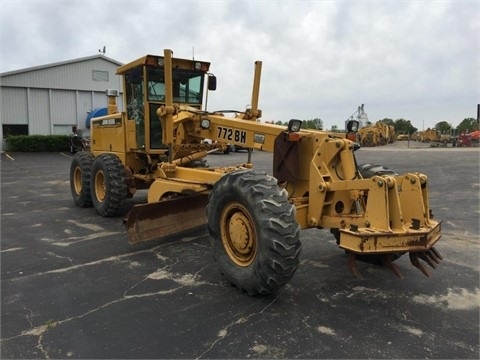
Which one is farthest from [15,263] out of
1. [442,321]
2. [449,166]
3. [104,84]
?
[104,84]

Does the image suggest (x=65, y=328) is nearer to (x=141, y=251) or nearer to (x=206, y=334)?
(x=206, y=334)

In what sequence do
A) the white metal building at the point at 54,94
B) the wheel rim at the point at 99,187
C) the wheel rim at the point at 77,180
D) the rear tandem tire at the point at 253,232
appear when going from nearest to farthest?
the rear tandem tire at the point at 253,232
the wheel rim at the point at 99,187
the wheel rim at the point at 77,180
the white metal building at the point at 54,94

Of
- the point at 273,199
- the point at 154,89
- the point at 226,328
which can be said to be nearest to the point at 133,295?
the point at 226,328

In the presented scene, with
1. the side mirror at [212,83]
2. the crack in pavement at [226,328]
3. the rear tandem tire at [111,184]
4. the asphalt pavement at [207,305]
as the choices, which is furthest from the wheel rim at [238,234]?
the rear tandem tire at [111,184]

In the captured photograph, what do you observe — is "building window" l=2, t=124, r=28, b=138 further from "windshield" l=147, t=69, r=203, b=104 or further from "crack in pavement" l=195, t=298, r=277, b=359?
"crack in pavement" l=195, t=298, r=277, b=359

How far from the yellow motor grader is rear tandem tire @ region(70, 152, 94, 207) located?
2420mm

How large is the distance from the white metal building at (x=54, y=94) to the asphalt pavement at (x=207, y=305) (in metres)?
25.4

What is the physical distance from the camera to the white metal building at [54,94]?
98.0 ft

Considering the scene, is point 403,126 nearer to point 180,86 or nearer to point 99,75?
point 99,75

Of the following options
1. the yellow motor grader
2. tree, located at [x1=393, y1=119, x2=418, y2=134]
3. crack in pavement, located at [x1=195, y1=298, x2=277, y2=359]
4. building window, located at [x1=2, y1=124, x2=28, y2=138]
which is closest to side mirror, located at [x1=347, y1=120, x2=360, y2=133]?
the yellow motor grader

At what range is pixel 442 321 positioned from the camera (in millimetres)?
3801

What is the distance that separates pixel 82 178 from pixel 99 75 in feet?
86.1

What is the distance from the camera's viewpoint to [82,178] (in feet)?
29.7

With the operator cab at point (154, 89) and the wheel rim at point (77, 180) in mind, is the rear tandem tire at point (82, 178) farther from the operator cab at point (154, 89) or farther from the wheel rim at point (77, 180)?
the operator cab at point (154, 89)
